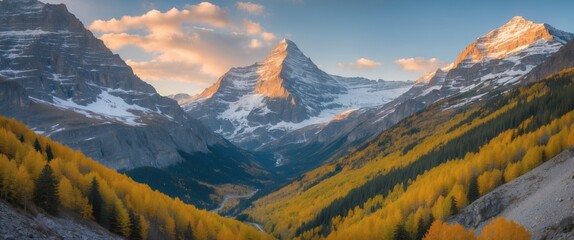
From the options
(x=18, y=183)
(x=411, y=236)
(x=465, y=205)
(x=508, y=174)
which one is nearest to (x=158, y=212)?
(x=18, y=183)

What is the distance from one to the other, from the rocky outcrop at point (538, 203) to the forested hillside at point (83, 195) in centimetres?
5829

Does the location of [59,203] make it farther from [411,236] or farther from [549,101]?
[549,101]

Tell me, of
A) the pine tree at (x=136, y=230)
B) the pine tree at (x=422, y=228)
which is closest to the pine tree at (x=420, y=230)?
the pine tree at (x=422, y=228)

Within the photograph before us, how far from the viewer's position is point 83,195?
94.8 metres

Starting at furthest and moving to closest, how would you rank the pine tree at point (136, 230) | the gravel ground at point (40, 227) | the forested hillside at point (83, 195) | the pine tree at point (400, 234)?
the pine tree at point (400, 234) → the pine tree at point (136, 230) → the forested hillside at point (83, 195) → the gravel ground at point (40, 227)

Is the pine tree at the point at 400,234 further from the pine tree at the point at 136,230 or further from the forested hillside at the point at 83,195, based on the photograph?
the pine tree at the point at 136,230

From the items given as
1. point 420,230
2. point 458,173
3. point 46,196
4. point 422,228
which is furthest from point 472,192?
point 46,196

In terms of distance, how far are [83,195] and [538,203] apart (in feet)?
270

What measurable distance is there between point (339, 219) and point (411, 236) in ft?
223

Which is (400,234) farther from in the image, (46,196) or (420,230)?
(46,196)

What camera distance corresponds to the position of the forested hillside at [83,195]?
241 ft

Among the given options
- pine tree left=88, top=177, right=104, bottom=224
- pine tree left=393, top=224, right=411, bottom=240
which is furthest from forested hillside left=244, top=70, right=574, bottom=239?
pine tree left=88, top=177, right=104, bottom=224

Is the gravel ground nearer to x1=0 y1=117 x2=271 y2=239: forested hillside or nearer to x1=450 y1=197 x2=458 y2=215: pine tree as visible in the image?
x1=0 y1=117 x2=271 y2=239: forested hillside

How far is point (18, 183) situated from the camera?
238 feet
